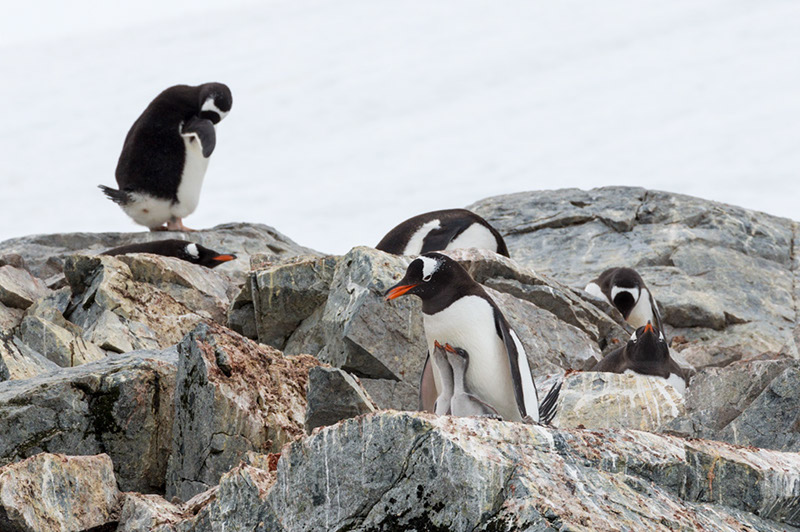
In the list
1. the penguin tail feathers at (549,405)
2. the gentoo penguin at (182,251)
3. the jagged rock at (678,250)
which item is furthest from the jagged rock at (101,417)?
the jagged rock at (678,250)

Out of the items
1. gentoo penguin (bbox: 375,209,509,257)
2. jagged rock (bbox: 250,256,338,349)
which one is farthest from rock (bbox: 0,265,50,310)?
gentoo penguin (bbox: 375,209,509,257)

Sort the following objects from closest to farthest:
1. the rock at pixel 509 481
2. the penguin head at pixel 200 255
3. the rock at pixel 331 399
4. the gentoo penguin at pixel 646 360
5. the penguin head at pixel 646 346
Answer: the rock at pixel 509 481 < the rock at pixel 331 399 < the gentoo penguin at pixel 646 360 < the penguin head at pixel 646 346 < the penguin head at pixel 200 255

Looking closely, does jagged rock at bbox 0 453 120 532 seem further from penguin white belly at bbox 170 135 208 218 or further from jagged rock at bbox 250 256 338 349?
penguin white belly at bbox 170 135 208 218

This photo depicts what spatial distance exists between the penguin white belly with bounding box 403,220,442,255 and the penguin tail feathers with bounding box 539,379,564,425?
137 inches

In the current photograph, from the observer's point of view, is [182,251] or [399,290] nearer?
[399,290]

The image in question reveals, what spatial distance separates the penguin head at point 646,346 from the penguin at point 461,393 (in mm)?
2416

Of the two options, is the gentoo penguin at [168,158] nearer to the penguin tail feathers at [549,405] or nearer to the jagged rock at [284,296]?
the jagged rock at [284,296]

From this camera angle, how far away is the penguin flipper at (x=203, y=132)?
11.1 m

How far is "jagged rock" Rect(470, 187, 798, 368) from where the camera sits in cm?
1171

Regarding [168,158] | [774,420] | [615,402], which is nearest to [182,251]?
[168,158]

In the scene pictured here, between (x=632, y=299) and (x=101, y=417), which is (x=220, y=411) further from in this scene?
(x=632, y=299)

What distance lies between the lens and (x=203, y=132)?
11.2 m

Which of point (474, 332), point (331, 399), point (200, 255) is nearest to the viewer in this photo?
point (331, 399)

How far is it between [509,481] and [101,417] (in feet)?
8.50
